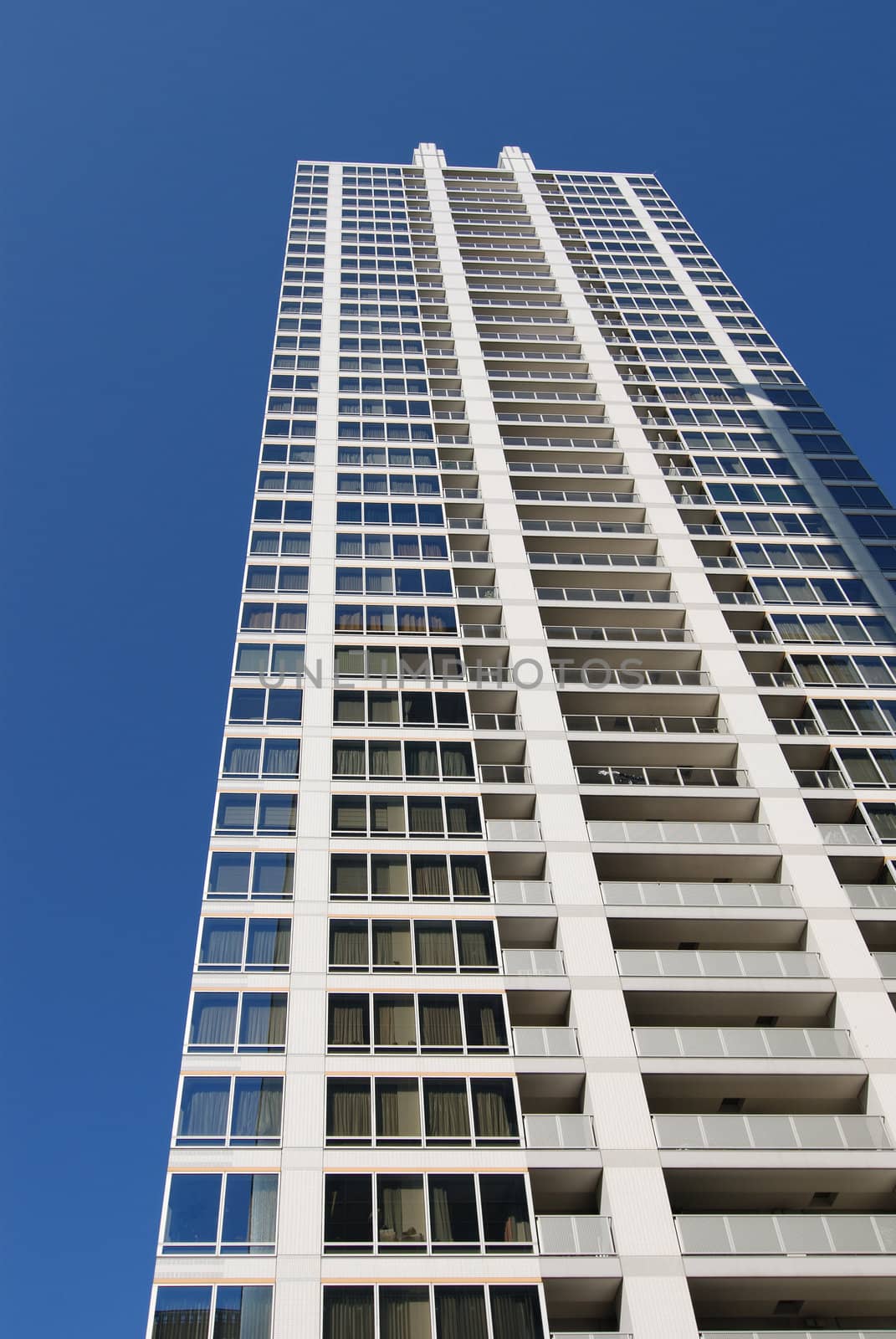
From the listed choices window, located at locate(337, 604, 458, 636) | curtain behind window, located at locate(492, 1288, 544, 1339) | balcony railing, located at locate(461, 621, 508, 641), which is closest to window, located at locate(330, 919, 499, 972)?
curtain behind window, located at locate(492, 1288, 544, 1339)

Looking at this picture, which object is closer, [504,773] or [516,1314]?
[516,1314]

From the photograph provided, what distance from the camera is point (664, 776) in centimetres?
4088

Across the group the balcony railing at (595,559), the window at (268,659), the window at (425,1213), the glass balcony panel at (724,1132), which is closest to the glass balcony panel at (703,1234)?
the glass balcony panel at (724,1132)

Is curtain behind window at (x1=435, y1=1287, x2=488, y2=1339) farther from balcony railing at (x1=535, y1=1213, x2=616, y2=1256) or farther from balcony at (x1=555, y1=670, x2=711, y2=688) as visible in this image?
balcony at (x1=555, y1=670, x2=711, y2=688)

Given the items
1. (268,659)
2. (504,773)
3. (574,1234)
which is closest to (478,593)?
(268,659)

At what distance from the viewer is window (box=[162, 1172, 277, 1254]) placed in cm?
2466

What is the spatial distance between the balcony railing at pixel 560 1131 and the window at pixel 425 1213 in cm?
107

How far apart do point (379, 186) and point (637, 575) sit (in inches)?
1831

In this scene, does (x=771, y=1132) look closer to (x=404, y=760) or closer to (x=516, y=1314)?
(x=516, y=1314)

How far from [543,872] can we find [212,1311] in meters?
15.2

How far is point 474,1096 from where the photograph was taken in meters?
28.1

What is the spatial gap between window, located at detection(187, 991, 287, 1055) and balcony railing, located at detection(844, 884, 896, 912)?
58.0 feet

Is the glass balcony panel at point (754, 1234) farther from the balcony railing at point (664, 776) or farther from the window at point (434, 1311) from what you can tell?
the balcony railing at point (664, 776)

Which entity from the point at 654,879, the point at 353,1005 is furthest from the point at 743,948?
the point at 353,1005
